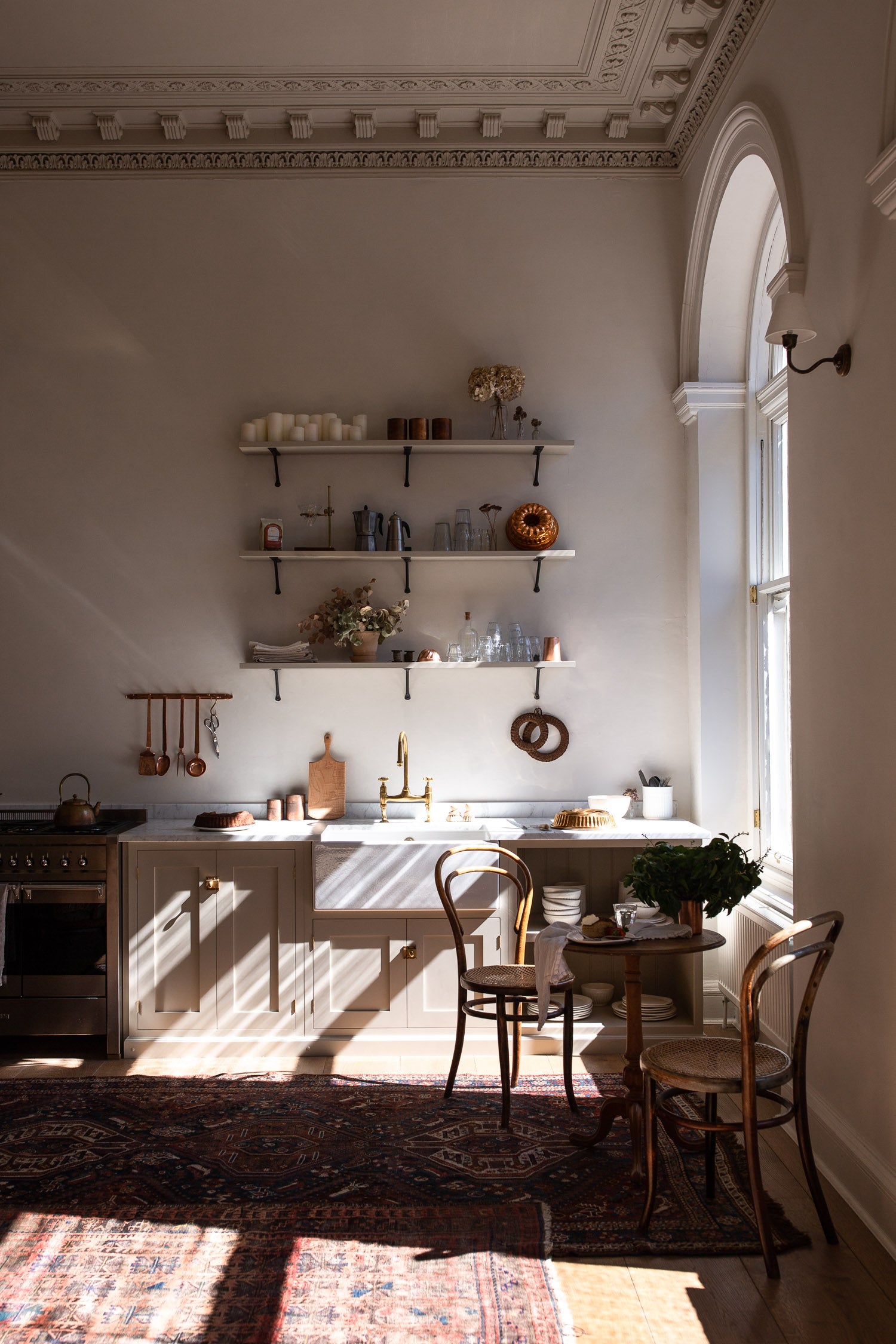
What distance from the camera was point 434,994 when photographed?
4.02m

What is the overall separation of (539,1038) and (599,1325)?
173 cm

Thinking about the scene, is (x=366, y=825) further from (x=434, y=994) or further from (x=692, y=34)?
(x=692, y=34)

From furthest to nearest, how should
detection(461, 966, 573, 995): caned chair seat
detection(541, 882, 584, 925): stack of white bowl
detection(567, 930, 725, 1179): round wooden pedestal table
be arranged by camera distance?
detection(541, 882, 584, 925): stack of white bowl < detection(461, 966, 573, 995): caned chair seat < detection(567, 930, 725, 1179): round wooden pedestal table

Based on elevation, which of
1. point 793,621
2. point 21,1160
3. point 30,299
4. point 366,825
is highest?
point 30,299

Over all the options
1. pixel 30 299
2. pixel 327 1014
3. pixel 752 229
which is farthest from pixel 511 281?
pixel 327 1014

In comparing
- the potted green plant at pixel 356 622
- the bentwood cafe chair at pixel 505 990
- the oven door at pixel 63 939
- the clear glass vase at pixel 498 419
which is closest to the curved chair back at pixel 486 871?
the bentwood cafe chair at pixel 505 990

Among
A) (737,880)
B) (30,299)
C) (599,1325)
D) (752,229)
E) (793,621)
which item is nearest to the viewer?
(599,1325)

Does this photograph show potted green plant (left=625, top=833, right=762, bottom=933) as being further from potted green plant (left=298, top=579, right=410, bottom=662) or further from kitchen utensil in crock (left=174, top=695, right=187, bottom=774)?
kitchen utensil in crock (left=174, top=695, right=187, bottom=774)

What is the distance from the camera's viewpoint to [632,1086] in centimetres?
306

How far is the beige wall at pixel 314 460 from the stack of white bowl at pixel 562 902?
1.87 ft

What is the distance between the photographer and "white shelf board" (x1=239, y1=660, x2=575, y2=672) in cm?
442

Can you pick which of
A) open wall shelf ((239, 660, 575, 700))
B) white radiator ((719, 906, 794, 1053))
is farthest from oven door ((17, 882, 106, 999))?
white radiator ((719, 906, 794, 1053))

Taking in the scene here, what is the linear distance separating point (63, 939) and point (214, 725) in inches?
43.3

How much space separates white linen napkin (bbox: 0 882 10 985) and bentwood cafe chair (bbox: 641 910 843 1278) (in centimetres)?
256
